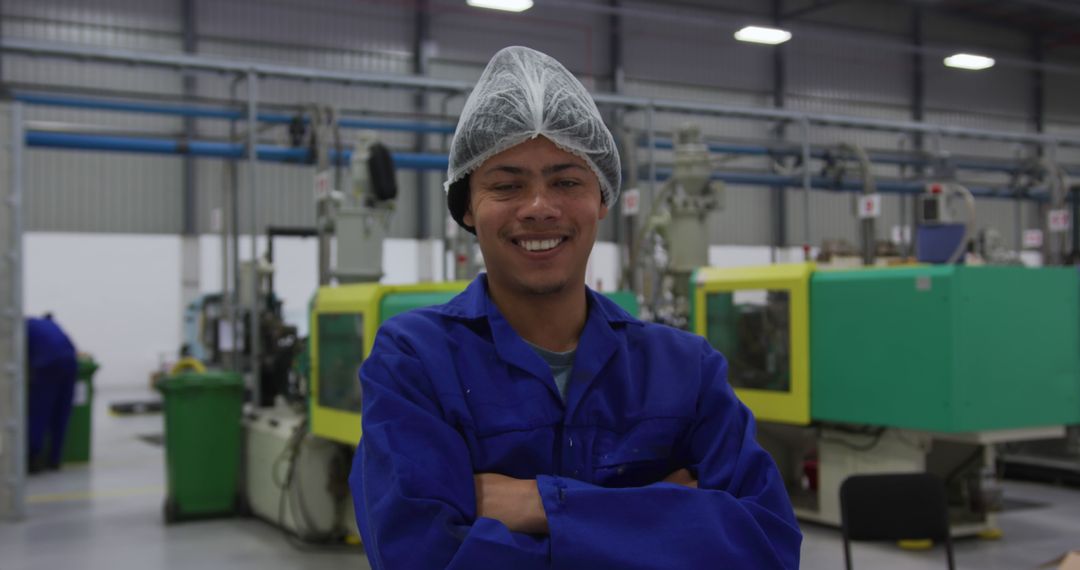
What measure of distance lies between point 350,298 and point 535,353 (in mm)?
3158

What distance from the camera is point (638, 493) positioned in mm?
1282

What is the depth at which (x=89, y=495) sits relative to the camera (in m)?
6.24

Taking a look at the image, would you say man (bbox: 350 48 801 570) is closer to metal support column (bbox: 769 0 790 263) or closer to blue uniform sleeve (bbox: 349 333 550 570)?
blue uniform sleeve (bbox: 349 333 550 570)

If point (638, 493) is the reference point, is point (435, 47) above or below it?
above

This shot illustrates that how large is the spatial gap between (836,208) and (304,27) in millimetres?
8332

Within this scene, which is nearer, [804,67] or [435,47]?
[435,47]

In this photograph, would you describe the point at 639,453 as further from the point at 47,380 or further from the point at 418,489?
the point at 47,380

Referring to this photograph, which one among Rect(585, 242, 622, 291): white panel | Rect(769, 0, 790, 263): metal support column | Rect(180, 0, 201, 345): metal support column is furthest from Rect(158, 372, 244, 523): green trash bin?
Rect(769, 0, 790, 263): metal support column

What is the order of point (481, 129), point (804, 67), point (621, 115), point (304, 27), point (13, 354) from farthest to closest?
point (804, 67) < point (304, 27) < point (621, 115) < point (13, 354) < point (481, 129)

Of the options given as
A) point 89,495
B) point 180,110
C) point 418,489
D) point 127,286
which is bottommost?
point 89,495

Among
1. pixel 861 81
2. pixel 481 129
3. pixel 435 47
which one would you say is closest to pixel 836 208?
pixel 861 81

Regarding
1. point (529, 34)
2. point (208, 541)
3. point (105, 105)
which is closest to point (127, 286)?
point (105, 105)

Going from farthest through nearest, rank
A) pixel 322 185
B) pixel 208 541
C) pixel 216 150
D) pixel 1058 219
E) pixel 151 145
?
1. pixel 151 145
2. pixel 216 150
3. pixel 1058 219
4. pixel 322 185
5. pixel 208 541

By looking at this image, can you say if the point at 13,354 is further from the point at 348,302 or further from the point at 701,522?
the point at 701,522
